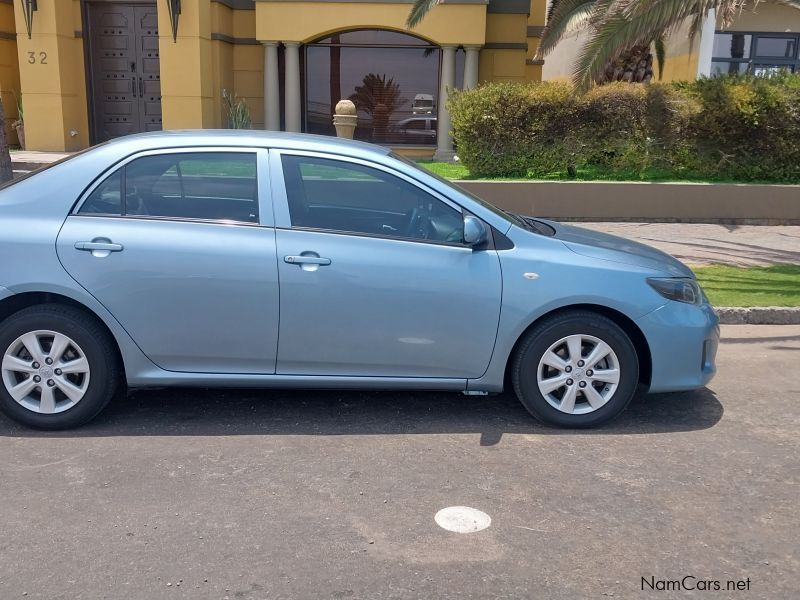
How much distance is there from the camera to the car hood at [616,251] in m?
4.93

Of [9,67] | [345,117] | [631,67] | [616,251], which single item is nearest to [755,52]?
[631,67]

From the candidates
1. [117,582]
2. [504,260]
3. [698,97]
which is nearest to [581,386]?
[504,260]

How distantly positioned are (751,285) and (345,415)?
5185 millimetres

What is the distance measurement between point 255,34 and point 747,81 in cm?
1005

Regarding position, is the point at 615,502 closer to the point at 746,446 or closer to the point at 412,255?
the point at 746,446

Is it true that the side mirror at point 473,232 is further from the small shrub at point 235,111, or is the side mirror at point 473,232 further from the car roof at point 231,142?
the small shrub at point 235,111

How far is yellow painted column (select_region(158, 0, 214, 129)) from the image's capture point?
15344 mm

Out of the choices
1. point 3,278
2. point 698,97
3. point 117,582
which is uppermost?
point 698,97

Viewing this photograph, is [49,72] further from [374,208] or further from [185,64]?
[374,208]

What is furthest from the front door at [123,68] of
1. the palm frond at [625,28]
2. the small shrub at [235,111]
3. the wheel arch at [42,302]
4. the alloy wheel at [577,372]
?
the alloy wheel at [577,372]

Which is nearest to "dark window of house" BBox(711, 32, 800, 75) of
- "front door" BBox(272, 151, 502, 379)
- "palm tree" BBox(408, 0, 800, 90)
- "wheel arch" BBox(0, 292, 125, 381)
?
"palm tree" BBox(408, 0, 800, 90)

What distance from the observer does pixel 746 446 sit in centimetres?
467

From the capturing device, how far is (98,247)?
15.0ft

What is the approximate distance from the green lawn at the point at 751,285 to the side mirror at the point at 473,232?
3.68m
